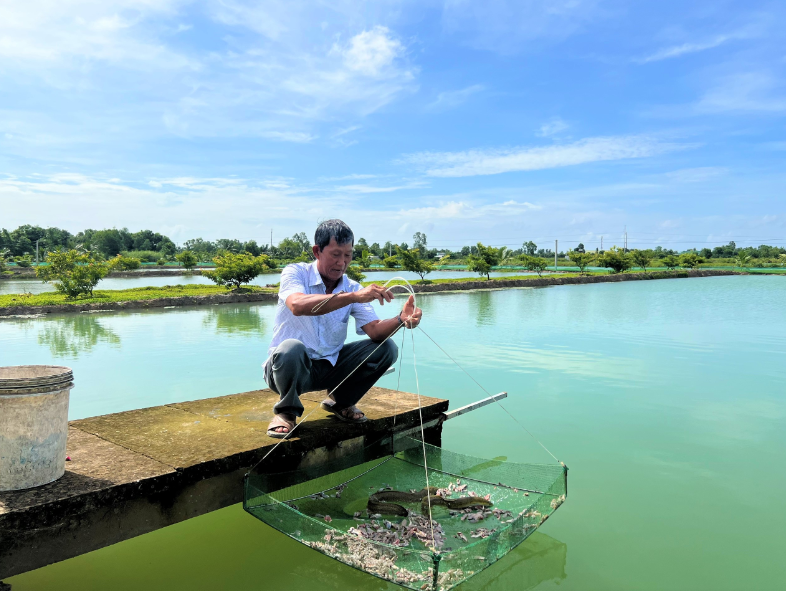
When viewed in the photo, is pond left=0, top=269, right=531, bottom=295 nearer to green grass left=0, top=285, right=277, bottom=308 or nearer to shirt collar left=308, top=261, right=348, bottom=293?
green grass left=0, top=285, right=277, bottom=308

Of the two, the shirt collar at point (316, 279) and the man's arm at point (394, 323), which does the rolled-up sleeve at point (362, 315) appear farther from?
the shirt collar at point (316, 279)

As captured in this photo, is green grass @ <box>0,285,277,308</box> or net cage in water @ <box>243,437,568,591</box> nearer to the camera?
net cage in water @ <box>243,437,568,591</box>

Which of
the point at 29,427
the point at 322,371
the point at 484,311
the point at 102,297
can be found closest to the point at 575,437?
the point at 322,371

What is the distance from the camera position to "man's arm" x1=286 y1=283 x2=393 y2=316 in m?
2.70

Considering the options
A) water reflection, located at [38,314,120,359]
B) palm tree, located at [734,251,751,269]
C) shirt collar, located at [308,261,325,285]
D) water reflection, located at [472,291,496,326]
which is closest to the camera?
shirt collar, located at [308,261,325,285]

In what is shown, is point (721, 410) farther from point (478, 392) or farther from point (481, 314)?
point (481, 314)

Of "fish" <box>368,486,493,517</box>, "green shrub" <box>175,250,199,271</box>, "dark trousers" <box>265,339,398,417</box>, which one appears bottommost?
"fish" <box>368,486,493,517</box>

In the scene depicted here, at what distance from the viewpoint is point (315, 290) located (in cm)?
318

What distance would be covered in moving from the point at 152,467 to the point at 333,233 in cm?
146

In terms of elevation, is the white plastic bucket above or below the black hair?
below

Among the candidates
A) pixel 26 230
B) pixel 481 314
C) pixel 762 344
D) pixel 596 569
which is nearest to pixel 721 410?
pixel 596 569

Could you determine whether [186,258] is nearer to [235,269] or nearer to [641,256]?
[235,269]

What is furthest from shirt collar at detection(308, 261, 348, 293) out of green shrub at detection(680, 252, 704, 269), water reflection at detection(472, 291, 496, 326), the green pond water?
green shrub at detection(680, 252, 704, 269)

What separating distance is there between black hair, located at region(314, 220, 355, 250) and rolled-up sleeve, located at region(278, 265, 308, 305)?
208mm
